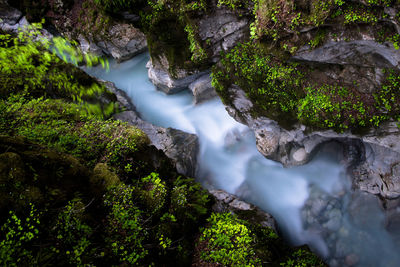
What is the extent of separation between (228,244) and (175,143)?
510 cm

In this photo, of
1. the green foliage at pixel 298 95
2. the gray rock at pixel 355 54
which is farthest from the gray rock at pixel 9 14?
the gray rock at pixel 355 54

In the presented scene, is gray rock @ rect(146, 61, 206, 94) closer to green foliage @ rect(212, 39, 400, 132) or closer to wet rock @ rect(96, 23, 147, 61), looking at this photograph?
wet rock @ rect(96, 23, 147, 61)

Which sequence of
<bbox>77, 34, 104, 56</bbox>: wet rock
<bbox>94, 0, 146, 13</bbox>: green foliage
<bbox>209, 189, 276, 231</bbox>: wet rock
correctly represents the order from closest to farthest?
<bbox>209, 189, 276, 231</bbox>: wet rock → <bbox>94, 0, 146, 13</bbox>: green foliage → <bbox>77, 34, 104, 56</bbox>: wet rock

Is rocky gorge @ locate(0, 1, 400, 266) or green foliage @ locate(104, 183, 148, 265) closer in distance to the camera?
green foliage @ locate(104, 183, 148, 265)

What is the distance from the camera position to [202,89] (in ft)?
34.5

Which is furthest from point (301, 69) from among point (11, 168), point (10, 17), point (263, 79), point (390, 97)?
point (10, 17)

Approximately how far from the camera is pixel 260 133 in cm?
911

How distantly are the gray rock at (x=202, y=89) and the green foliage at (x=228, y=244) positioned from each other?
6396 millimetres

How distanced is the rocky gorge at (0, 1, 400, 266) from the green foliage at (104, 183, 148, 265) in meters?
4.16

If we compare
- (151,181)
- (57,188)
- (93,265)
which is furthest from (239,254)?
(57,188)

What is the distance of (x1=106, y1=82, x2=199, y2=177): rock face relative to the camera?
9.07m

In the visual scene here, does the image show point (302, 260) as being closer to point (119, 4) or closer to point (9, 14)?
point (119, 4)

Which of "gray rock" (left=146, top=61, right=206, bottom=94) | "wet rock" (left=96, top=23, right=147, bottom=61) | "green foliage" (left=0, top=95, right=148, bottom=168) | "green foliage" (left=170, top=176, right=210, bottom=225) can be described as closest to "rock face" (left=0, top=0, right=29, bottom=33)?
"wet rock" (left=96, top=23, right=147, bottom=61)

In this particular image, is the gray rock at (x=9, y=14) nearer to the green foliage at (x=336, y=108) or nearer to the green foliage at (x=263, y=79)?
the green foliage at (x=263, y=79)
